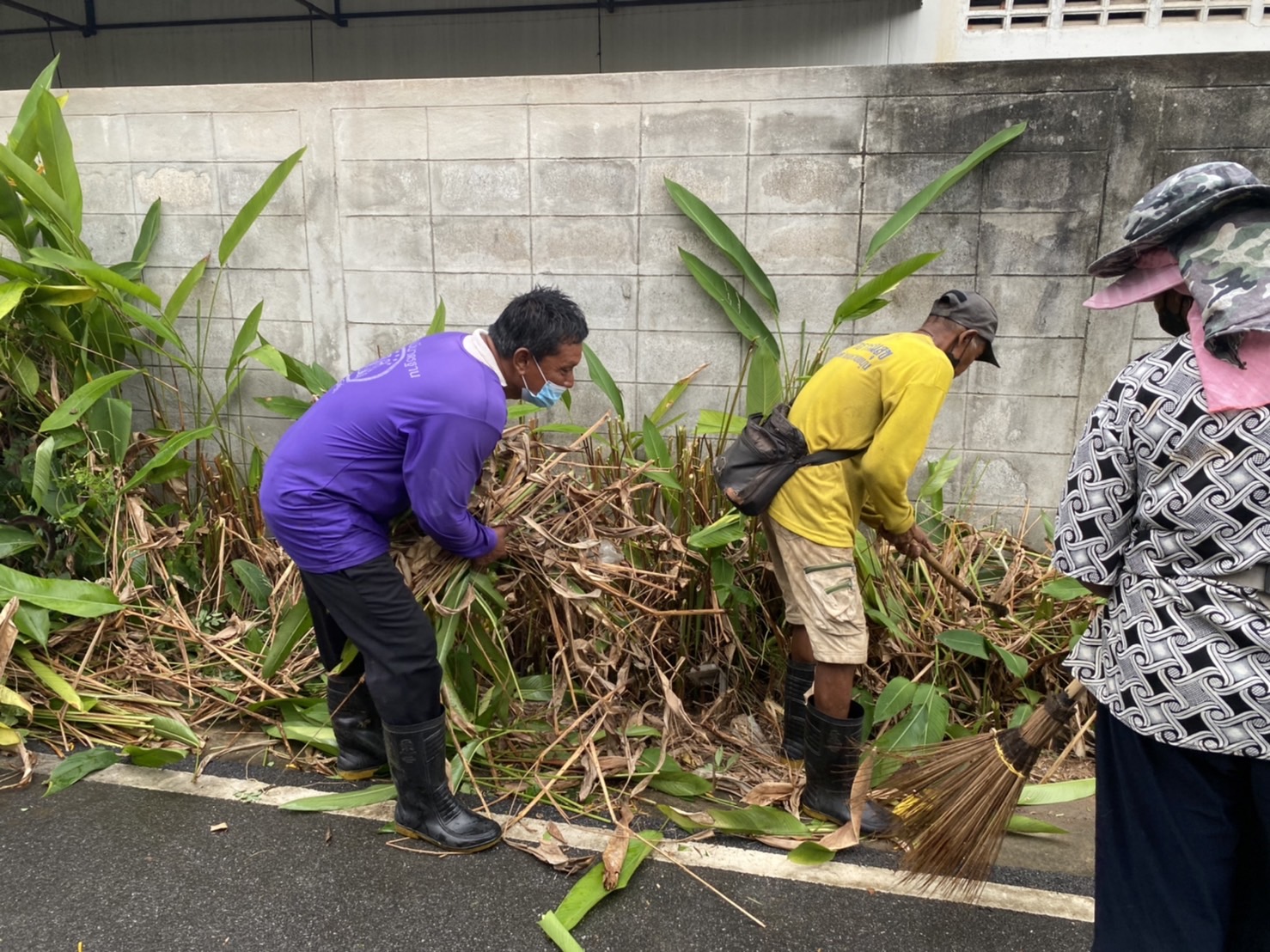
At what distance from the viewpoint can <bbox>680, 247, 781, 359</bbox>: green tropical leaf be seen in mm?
3861

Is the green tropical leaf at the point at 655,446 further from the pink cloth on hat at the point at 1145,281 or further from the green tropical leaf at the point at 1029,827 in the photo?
the pink cloth on hat at the point at 1145,281

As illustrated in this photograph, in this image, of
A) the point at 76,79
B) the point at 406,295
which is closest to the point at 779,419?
the point at 406,295

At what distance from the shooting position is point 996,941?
2.24 meters

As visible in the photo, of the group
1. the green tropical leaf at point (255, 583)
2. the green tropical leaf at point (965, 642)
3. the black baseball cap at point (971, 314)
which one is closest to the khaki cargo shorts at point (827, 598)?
the green tropical leaf at point (965, 642)

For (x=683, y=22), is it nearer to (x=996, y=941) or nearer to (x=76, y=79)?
(x=76, y=79)

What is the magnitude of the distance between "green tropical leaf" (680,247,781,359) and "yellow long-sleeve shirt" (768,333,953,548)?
1.07 meters

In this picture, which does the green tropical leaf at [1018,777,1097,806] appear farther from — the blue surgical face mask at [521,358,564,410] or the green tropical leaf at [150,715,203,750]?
the green tropical leaf at [150,715,203,750]

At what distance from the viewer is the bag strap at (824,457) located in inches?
107

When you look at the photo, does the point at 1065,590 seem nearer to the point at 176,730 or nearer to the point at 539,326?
the point at 539,326

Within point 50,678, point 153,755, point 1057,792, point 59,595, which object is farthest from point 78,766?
point 1057,792

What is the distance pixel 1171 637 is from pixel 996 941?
120 centimetres

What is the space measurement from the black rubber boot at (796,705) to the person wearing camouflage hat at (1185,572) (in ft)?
4.66

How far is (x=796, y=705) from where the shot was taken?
3.07 meters

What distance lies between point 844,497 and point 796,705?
0.82 m
